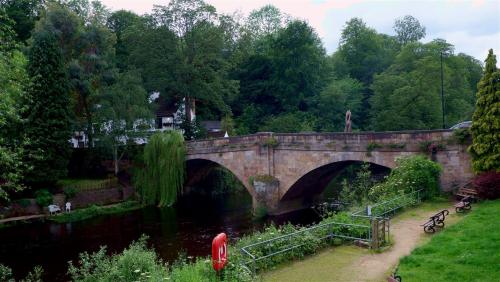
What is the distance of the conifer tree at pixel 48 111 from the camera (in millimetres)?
33000

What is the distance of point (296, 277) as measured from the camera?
1208cm

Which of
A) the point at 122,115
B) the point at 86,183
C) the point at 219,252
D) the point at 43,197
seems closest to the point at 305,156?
the point at 122,115

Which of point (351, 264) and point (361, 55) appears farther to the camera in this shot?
point (361, 55)

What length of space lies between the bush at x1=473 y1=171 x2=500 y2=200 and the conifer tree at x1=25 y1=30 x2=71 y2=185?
27611 millimetres

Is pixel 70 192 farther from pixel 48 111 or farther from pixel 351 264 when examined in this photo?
pixel 351 264

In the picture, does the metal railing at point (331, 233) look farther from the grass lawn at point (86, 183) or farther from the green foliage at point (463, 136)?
the grass lawn at point (86, 183)

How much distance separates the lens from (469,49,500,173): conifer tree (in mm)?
19812

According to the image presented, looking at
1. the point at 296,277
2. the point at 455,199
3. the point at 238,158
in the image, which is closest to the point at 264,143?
the point at 238,158

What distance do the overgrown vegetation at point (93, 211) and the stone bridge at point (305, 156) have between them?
5.91 metres

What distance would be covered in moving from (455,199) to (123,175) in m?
28.4

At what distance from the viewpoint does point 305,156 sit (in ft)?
95.8

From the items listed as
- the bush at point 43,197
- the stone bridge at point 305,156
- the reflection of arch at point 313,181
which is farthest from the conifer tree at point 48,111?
the reflection of arch at point 313,181

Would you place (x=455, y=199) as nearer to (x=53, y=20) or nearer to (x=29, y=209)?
(x=29, y=209)

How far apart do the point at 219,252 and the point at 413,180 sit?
43.7ft
